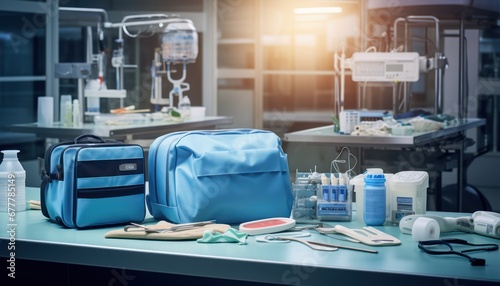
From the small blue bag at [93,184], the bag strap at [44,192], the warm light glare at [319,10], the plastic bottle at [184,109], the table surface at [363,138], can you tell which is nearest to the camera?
the small blue bag at [93,184]

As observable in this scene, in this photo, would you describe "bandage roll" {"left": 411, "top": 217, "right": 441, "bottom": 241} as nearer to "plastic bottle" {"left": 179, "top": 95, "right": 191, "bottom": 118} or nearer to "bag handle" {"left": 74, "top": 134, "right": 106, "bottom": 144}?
"bag handle" {"left": 74, "top": 134, "right": 106, "bottom": 144}

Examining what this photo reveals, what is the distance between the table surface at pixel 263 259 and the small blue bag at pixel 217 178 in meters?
0.17

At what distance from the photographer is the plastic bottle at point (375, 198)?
72.0 inches

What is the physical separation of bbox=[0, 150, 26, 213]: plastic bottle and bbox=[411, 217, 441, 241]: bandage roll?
1.04 m

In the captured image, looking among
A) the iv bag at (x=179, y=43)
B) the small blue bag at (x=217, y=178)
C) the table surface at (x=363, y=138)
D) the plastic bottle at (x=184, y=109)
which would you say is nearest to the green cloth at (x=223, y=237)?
the small blue bag at (x=217, y=178)

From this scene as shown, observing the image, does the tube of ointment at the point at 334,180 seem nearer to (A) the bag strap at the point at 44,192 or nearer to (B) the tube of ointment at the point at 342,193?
(B) the tube of ointment at the point at 342,193

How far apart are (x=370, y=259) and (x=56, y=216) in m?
0.79

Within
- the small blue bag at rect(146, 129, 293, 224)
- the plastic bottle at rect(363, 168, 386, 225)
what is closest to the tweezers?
the small blue bag at rect(146, 129, 293, 224)

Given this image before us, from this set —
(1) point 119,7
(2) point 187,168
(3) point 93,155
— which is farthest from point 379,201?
(1) point 119,7

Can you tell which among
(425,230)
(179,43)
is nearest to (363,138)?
(179,43)

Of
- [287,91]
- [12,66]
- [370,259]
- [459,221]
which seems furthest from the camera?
[12,66]

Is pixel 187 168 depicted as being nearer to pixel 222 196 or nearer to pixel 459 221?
pixel 222 196

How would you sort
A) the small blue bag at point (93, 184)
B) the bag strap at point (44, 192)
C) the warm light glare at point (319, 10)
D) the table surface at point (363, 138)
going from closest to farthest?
the small blue bag at point (93, 184)
the bag strap at point (44, 192)
the table surface at point (363, 138)
the warm light glare at point (319, 10)

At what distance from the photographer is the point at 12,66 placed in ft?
57.7
